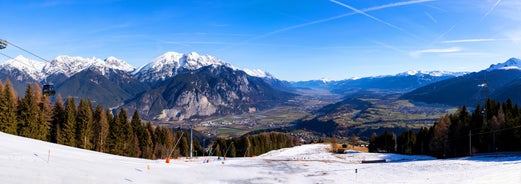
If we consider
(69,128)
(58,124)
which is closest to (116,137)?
(69,128)

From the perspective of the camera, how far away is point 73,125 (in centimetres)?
8119

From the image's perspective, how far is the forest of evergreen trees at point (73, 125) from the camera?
240 feet

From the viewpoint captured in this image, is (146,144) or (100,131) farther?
(146,144)

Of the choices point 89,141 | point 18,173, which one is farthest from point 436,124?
point 18,173

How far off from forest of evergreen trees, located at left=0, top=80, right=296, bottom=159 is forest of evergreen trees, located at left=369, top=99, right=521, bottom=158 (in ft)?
207

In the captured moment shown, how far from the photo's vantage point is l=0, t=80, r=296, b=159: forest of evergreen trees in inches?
2884

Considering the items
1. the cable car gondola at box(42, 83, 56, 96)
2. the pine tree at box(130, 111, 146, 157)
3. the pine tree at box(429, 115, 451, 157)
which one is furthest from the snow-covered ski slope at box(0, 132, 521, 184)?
the pine tree at box(130, 111, 146, 157)

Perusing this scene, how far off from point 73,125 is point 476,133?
88134 millimetres

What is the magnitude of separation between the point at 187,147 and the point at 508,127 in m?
93.1

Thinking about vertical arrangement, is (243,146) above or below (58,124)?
below

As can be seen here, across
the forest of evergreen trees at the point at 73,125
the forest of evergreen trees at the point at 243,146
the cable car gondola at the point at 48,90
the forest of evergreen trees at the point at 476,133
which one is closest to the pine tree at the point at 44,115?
the forest of evergreen trees at the point at 73,125

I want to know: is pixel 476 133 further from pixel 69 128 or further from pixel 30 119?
pixel 30 119

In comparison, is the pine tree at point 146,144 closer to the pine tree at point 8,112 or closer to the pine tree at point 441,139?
the pine tree at point 8,112

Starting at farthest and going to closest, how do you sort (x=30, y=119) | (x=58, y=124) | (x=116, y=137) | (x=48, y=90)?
(x=116, y=137)
(x=58, y=124)
(x=30, y=119)
(x=48, y=90)
